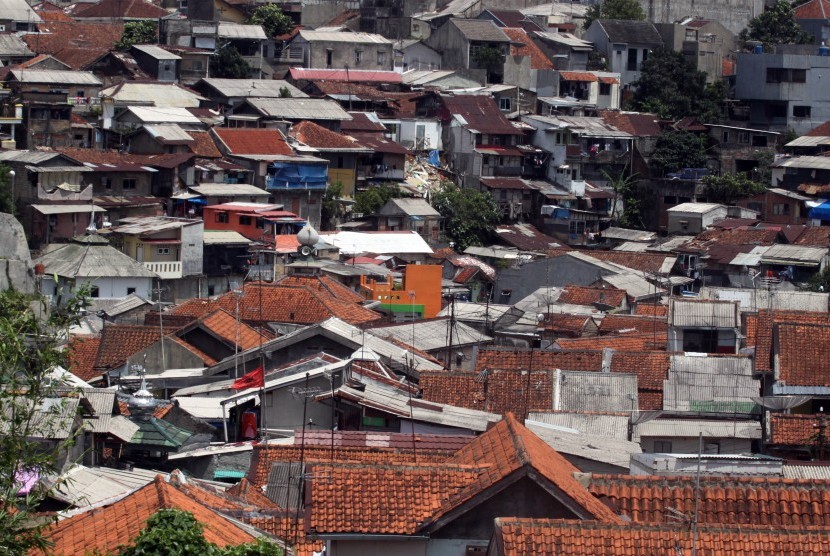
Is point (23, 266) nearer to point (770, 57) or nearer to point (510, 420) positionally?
point (510, 420)

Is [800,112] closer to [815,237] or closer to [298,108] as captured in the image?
[815,237]

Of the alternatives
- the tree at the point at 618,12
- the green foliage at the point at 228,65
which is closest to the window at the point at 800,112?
the tree at the point at 618,12

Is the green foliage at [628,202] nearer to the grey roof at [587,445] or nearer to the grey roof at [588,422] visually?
the grey roof at [588,422]

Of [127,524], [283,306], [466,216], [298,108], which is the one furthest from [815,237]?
[127,524]

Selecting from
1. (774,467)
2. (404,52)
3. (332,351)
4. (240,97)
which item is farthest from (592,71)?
(774,467)

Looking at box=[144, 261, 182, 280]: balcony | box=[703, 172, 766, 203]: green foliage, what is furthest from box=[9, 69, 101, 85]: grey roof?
box=[703, 172, 766, 203]: green foliage

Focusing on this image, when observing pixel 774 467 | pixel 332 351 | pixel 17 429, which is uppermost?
pixel 17 429
